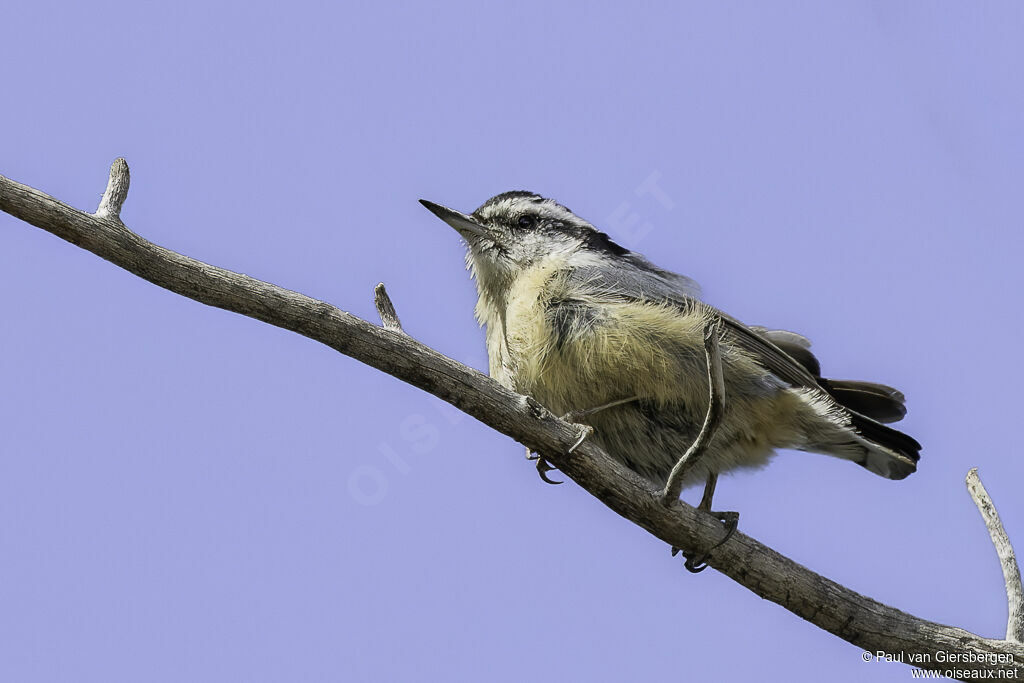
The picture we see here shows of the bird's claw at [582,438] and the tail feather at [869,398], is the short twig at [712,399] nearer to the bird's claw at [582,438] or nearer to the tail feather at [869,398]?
the bird's claw at [582,438]

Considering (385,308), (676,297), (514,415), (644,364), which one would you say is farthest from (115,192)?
(676,297)

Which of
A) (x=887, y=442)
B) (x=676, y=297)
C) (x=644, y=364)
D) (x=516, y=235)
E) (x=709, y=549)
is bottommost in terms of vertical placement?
(x=709, y=549)

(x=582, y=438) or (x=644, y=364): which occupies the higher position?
(x=644, y=364)

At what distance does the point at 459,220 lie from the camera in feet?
19.3

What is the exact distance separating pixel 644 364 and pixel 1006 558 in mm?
2178

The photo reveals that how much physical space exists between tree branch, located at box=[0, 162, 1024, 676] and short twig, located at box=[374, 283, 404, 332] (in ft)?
0.67

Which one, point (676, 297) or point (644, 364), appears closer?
point (644, 364)

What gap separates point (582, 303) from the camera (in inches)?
204

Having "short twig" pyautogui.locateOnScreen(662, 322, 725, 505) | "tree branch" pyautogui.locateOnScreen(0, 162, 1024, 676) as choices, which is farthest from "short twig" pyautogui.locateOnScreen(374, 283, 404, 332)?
"short twig" pyautogui.locateOnScreen(662, 322, 725, 505)

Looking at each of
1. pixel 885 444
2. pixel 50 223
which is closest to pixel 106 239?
pixel 50 223

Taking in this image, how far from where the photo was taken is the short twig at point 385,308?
4438 millimetres

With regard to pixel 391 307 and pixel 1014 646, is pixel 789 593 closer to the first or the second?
pixel 1014 646

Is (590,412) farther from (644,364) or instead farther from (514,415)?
(514,415)

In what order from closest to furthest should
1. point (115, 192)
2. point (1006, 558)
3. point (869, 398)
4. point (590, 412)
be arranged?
point (115, 192)
point (590, 412)
point (1006, 558)
point (869, 398)
